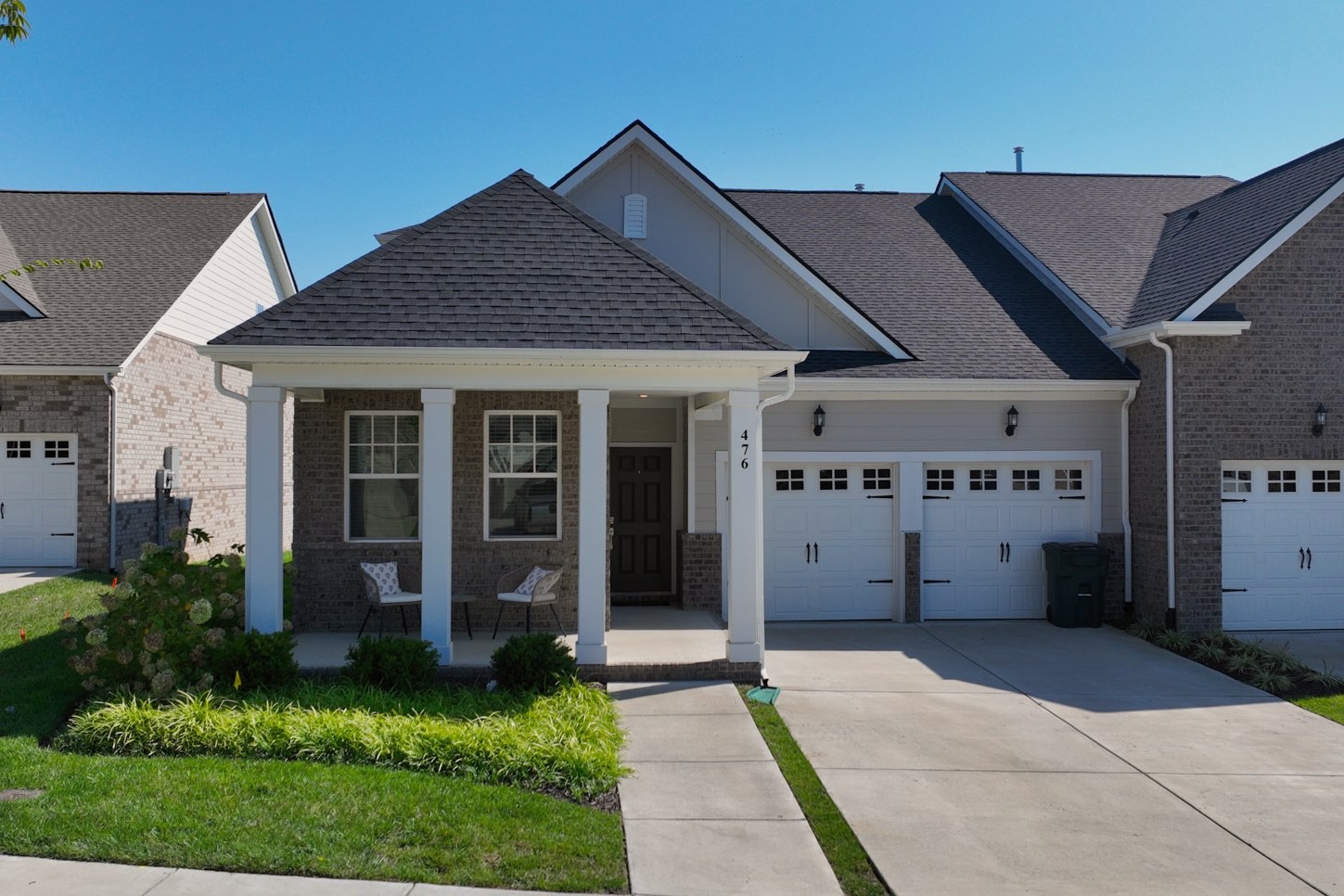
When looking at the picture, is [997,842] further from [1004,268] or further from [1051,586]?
[1004,268]

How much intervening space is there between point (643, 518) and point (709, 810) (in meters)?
7.42

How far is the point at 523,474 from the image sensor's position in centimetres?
1154

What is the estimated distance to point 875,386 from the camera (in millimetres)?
13039

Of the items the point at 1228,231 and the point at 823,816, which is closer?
the point at 823,816

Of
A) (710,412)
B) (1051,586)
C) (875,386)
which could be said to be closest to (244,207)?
(710,412)

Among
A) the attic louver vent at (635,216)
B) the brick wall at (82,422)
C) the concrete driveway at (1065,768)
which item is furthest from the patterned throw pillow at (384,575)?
the brick wall at (82,422)

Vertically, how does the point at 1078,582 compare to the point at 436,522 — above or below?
below

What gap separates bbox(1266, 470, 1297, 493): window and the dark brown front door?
786 cm

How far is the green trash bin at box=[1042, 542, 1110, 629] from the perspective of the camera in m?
13.0

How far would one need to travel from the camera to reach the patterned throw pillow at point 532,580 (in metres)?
10.8

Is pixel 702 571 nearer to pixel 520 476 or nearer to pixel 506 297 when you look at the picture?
pixel 520 476

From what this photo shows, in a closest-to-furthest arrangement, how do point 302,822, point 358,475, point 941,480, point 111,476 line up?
point 302,822 < point 358,475 < point 941,480 < point 111,476

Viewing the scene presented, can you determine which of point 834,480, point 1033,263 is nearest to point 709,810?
point 834,480

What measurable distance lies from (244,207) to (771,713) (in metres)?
17.5
